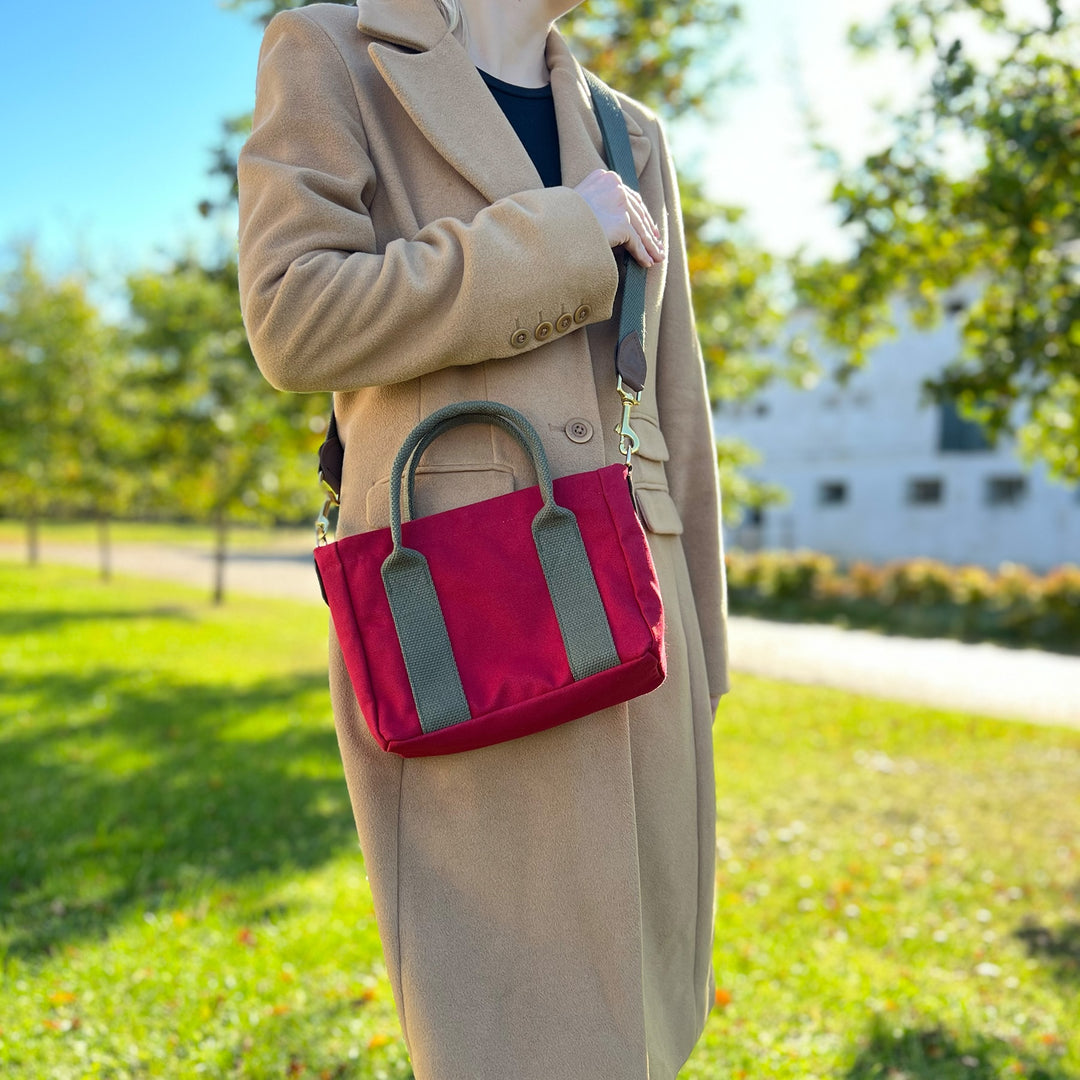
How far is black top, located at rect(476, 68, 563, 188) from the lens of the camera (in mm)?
1590

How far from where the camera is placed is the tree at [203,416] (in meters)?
10.6

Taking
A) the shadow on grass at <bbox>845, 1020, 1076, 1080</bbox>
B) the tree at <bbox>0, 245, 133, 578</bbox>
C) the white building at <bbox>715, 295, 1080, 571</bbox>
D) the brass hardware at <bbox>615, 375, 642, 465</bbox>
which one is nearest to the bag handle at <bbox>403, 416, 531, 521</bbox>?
the brass hardware at <bbox>615, 375, 642, 465</bbox>

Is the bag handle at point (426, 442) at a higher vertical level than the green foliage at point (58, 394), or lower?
lower

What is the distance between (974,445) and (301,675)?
20362mm

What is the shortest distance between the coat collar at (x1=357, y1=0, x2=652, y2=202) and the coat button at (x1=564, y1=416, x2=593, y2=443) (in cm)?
35

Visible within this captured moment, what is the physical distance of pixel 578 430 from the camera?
55.9 inches

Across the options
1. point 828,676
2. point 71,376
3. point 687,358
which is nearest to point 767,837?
point 687,358

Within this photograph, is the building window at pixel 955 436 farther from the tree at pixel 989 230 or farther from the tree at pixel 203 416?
the tree at pixel 989 230

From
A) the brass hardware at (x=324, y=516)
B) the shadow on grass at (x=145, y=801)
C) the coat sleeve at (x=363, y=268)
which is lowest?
the shadow on grass at (x=145, y=801)

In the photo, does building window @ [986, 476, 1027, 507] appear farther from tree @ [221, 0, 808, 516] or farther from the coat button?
the coat button

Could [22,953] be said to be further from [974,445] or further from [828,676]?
[974,445]

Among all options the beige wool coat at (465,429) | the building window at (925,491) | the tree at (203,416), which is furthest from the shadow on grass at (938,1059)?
the building window at (925,491)

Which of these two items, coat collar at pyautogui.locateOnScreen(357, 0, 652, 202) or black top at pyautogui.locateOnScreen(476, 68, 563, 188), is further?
black top at pyautogui.locateOnScreen(476, 68, 563, 188)

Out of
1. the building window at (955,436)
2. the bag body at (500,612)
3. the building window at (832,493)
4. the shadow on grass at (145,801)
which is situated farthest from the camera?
the building window at (832,493)
